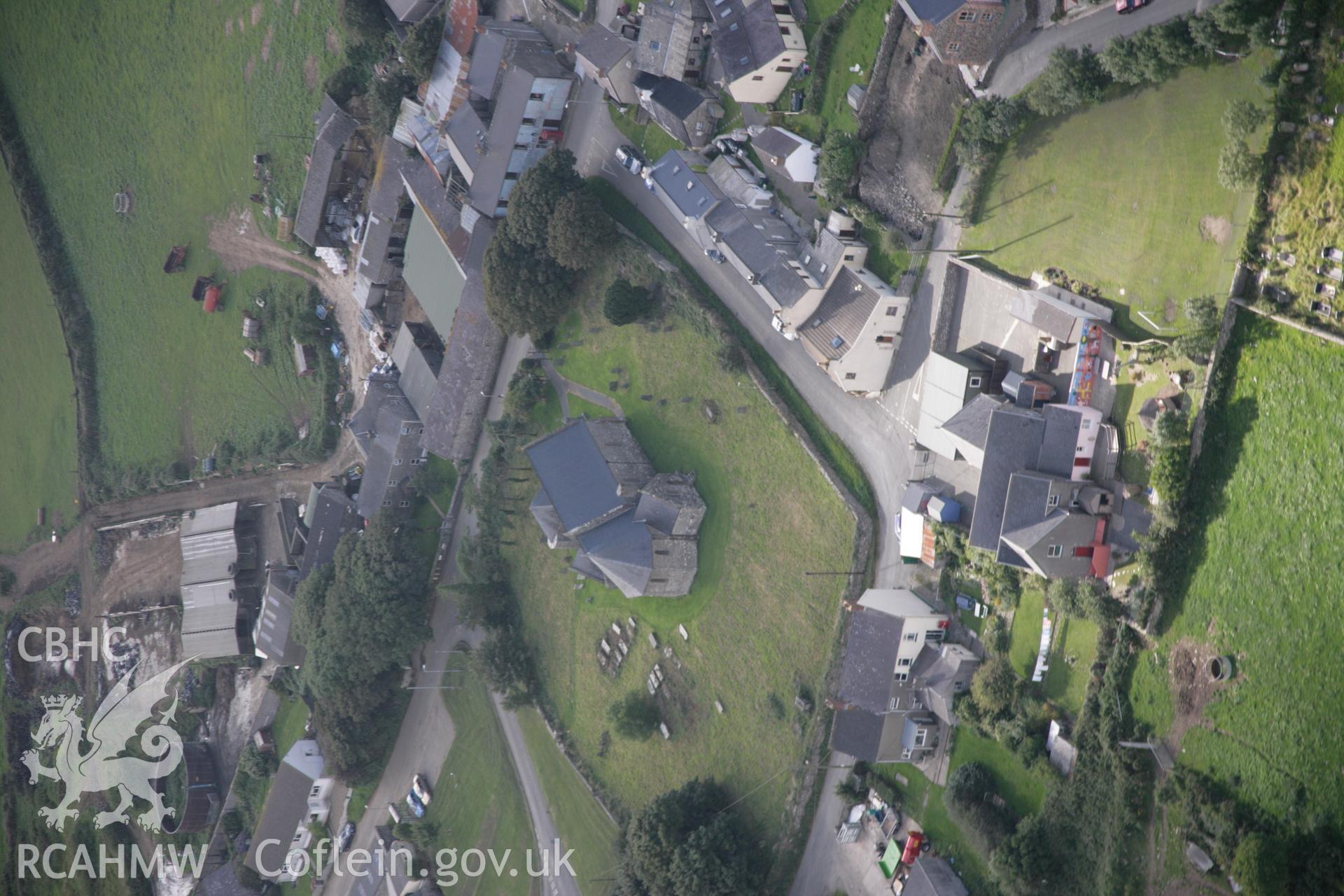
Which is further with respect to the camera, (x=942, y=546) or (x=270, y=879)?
(x=270, y=879)

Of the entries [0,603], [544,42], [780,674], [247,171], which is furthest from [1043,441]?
[0,603]

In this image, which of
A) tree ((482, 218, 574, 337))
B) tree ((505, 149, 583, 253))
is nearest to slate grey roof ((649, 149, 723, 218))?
tree ((505, 149, 583, 253))

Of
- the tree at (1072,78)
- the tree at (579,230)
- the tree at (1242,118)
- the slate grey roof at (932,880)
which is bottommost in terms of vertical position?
the slate grey roof at (932,880)

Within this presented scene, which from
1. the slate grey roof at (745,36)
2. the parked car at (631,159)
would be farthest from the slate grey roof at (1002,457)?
the parked car at (631,159)

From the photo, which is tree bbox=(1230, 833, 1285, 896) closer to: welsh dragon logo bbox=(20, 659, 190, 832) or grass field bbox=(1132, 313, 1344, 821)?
grass field bbox=(1132, 313, 1344, 821)

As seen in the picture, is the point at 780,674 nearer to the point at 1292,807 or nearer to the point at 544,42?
the point at 1292,807

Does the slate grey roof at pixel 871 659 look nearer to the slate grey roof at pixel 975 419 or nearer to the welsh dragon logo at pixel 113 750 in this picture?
the slate grey roof at pixel 975 419

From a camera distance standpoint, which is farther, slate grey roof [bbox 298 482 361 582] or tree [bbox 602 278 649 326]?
slate grey roof [bbox 298 482 361 582]
